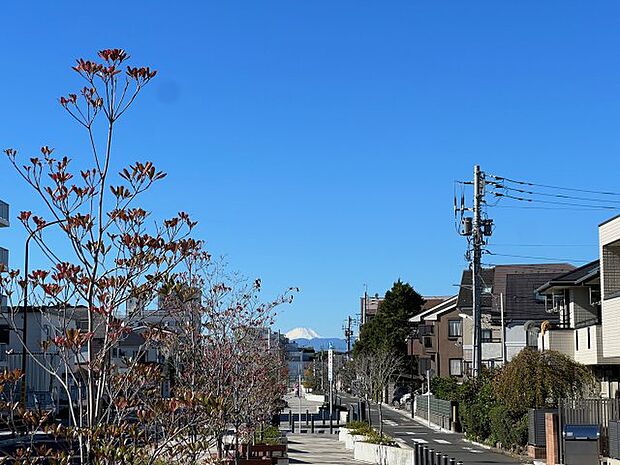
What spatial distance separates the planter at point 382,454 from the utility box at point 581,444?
4089 millimetres

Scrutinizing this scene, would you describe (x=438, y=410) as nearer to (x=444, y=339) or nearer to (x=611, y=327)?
(x=611, y=327)

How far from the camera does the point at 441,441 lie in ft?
126

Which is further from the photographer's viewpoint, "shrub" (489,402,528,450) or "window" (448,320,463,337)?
"window" (448,320,463,337)

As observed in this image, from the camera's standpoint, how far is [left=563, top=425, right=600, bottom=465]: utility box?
979 inches

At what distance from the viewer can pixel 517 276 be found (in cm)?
5612

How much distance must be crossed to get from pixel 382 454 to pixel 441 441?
1192 centimetres

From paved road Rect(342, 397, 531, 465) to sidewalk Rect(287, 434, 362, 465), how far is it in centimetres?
279

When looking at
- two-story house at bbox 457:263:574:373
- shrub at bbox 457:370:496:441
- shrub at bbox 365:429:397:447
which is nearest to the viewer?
shrub at bbox 365:429:397:447

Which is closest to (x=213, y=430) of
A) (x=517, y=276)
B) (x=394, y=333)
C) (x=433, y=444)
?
(x=433, y=444)

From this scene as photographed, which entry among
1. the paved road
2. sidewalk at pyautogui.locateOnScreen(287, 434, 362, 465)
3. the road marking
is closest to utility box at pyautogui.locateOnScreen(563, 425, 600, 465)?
the paved road

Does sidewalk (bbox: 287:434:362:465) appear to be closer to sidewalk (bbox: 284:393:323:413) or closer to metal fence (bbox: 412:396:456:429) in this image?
metal fence (bbox: 412:396:456:429)

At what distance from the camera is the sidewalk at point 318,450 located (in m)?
28.6

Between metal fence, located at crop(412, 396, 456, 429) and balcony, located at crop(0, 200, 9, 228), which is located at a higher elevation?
balcony, located at crop(0, 200, 9, 228)

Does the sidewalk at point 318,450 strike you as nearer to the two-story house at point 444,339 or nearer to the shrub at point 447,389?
the shrub at point 447,389
